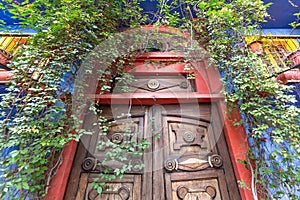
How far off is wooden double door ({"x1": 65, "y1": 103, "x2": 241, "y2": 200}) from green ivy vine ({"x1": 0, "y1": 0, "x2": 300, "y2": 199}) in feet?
0.80

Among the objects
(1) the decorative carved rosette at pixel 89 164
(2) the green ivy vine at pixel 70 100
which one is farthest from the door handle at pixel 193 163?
(1) the decorative carved rosette at pixel 89 164

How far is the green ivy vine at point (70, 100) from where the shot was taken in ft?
4.94

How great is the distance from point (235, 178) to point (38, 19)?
2.85 metres

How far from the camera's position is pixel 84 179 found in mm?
1825

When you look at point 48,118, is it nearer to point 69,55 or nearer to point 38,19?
point 69,55

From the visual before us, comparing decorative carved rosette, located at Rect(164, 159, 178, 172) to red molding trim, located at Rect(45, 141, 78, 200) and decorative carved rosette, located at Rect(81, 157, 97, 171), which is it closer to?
decorative carved rosette, located at Rect(81, 157, 97, 171)

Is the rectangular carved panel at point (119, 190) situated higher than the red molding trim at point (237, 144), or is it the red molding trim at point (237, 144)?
the red molding trim at point (237, 144)

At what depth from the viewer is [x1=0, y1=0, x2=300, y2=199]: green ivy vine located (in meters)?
1.50

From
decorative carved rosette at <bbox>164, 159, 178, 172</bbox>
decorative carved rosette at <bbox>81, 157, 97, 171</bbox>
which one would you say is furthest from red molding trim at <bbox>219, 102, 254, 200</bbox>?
decorative carved rosette at <bbox>81, 157, 97, 171</bbox>

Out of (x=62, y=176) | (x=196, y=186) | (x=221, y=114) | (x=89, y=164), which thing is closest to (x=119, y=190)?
(x=89, y=164)

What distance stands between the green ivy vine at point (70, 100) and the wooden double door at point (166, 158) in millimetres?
244

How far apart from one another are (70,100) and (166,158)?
1.28m

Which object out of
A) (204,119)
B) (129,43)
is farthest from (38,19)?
(204,119)

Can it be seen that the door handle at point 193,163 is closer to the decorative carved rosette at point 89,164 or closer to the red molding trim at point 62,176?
the decorative carved rosette at point 89,164
